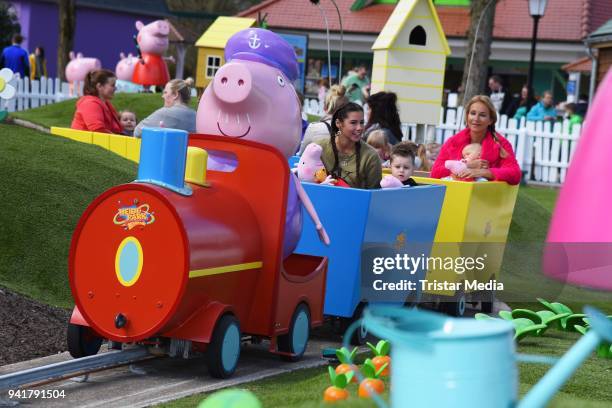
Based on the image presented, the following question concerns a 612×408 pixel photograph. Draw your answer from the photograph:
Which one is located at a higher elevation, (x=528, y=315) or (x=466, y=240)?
(x=466, y=240)

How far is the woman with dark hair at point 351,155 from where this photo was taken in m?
7.15

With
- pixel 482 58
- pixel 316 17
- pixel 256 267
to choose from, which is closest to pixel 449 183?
pixel 256 267

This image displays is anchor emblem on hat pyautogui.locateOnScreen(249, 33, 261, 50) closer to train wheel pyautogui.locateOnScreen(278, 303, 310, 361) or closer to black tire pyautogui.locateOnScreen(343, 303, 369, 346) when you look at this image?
train wheel pyautogui.locateOnScreen(278, 303, 310, 361)

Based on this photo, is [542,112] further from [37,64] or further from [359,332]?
[359,332]

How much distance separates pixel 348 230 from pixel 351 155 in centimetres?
71

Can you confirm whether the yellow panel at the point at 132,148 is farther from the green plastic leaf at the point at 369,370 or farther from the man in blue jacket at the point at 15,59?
the man in blue jacket at the point at 15,59

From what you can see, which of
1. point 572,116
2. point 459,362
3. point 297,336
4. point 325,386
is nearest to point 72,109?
point 572,116

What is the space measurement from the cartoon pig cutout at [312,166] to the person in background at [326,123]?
1272 mm

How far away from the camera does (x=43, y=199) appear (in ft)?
27.3

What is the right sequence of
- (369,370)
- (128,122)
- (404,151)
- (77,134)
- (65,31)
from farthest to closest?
(65,31)
(128,122)
(77,134)
(404,151)
(369,370)

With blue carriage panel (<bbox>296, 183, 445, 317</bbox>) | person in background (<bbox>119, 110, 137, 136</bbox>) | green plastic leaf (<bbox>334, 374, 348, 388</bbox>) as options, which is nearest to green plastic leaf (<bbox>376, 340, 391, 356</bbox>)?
green plastic leaf (<bbox>334, 374, 348, 388</bbox>)

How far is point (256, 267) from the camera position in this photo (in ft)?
19.5

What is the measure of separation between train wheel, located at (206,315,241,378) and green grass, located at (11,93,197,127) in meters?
11.9

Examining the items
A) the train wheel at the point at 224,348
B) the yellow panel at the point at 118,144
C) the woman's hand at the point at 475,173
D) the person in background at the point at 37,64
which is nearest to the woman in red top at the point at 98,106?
the yellow panel at the point at 118,144
